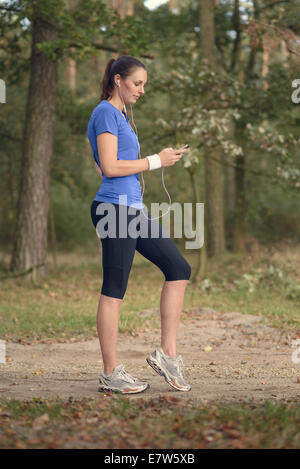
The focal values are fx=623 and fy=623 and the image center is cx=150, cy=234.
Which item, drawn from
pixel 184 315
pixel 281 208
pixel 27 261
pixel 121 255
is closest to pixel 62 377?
pixel 121 255

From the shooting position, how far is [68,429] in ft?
11.3

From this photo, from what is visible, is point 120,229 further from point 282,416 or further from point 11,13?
point 11,13

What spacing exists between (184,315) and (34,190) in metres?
4.92

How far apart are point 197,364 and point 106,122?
2650mm

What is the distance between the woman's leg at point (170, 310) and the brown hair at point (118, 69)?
1.45 m

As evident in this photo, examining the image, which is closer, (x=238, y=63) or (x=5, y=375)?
(x=5, y=375)

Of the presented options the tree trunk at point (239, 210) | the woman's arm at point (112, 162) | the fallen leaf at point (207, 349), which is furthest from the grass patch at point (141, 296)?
the woman's arm at point (112, 162)

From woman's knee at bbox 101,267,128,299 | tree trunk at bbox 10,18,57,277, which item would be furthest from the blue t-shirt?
tree trunk at bbox 10,18,57,277

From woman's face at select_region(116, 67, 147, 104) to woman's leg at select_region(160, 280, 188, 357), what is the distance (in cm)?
135

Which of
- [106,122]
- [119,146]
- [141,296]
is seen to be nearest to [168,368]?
[119,146]

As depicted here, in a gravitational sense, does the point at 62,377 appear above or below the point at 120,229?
below

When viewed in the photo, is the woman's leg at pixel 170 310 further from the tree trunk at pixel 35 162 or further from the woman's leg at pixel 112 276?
the tree trunk at pixel 35 162

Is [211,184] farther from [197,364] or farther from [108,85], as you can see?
[108,85]

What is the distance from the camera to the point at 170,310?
4500mm
